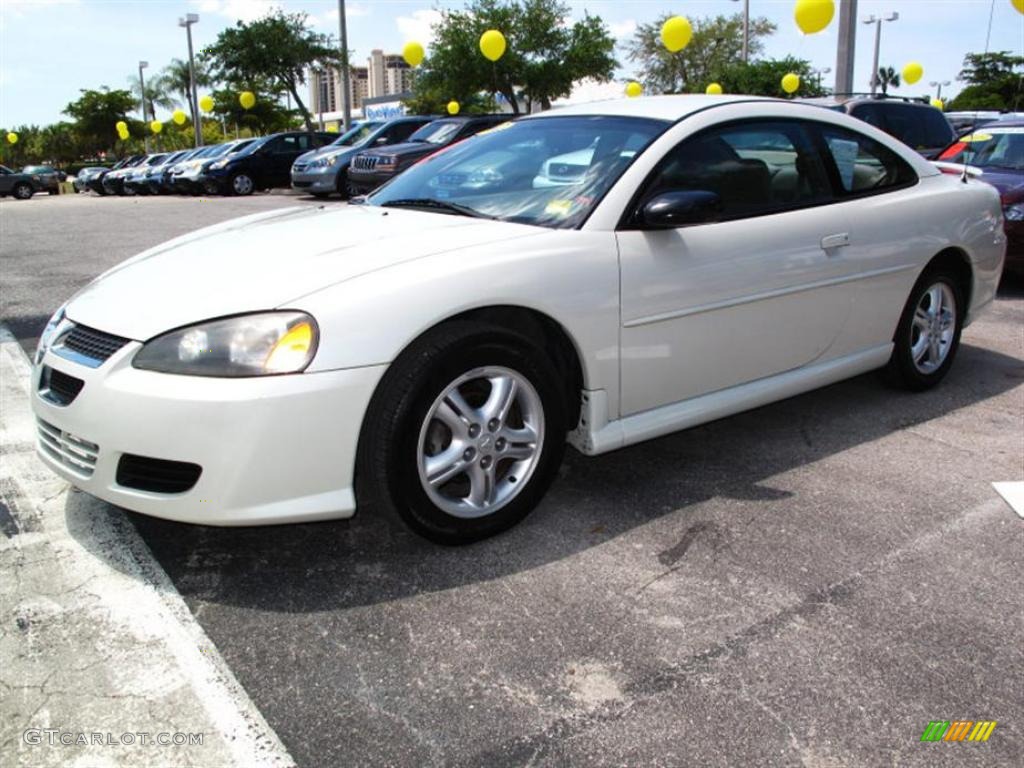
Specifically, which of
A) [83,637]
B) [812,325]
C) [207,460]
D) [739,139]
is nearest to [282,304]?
[207,460]

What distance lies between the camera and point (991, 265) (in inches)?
185

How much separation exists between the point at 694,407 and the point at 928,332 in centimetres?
184

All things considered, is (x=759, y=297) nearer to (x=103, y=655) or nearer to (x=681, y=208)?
(x=681, y=208)

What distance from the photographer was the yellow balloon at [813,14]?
13883mm

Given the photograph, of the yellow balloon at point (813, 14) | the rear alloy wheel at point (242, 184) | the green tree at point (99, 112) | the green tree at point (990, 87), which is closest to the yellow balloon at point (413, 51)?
the rear alloy wheel at point (242, 184)

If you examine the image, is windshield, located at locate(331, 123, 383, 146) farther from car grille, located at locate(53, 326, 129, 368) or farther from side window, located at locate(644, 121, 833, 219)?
car grille, located at locate(53, 326, 129, 368)

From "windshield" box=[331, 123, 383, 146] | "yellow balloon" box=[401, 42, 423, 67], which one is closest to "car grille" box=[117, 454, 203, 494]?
"windshield" box=[331, 123, 383, 146]

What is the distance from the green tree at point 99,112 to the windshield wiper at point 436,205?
68.3 metres

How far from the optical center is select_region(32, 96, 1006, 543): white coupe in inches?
99.0

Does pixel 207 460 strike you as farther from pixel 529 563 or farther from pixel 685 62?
pixel 685 62

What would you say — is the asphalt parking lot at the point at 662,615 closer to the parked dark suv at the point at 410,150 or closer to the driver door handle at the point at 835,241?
the driver door handle at the point at 835,241

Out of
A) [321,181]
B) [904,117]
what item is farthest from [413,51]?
[904,117]

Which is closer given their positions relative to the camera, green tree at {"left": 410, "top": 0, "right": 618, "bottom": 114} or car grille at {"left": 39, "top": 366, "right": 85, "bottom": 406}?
car grille at {"left": 39, "top": 366, "right": 85, "bottom": 406}

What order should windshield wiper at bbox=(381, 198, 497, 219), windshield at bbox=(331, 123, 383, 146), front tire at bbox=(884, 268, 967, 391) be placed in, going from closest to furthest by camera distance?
windshield wiper at bbox=(381, 198, 497, 219)
front tire at bbox=(884, 268, 967, 391)
windshield at bbox=(331, 123, 383, 146)
